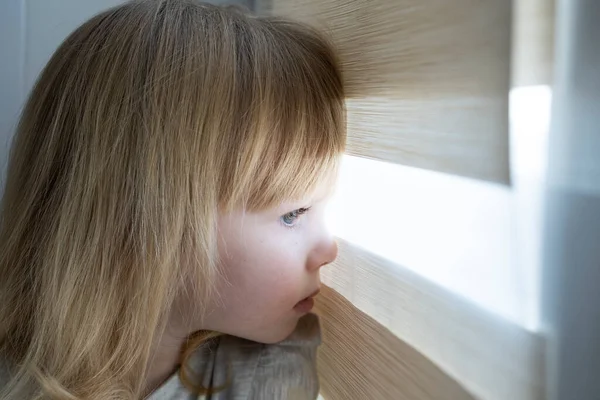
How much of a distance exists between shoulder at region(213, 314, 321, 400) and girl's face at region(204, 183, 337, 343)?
10 cm

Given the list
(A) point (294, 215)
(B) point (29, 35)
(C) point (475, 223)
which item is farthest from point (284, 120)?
(B) point (29, 35)

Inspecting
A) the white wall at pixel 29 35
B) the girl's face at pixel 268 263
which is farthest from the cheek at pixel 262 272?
the white wall at pixel 29 35

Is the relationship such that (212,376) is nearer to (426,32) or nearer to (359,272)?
(359,272)

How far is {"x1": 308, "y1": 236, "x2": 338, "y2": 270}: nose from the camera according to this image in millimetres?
639

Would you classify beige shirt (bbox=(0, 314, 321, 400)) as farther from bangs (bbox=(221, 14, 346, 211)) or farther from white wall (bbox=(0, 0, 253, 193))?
white wall (bbox=(0, 0, 253, 193))

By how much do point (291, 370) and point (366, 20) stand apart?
451mm

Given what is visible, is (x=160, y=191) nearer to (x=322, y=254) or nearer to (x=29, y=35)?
(x=322, y=254)

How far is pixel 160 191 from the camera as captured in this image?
0.58 metres

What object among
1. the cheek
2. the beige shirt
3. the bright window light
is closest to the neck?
the beige shirt

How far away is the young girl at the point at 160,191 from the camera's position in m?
0.58

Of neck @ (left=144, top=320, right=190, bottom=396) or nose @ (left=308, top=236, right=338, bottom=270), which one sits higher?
nose @ (left=308, top=236, right=338, bottom=270)

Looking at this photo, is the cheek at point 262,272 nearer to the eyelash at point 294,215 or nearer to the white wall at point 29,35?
the eyelash at point 294,215

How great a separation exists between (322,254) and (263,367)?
21cm

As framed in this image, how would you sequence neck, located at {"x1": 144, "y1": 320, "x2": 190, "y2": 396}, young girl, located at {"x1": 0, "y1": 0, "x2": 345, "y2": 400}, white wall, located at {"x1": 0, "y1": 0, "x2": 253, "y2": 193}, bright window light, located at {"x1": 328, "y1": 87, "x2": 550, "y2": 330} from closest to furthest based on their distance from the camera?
1. bright window light, located at {"x1": 328, "y1": 87, "x2": 550, "y2": 330}
2. young girl, located at {"x1": 0, "y1": 0, "x2": 345, "y2": 400}
3. neck, located at {"x1": 144, "y1": 320, "x2": 190, "y2": 396}
4. white wall, located at {"x1": 0, "y1": 0, "x2": 253, "y2": 193}
